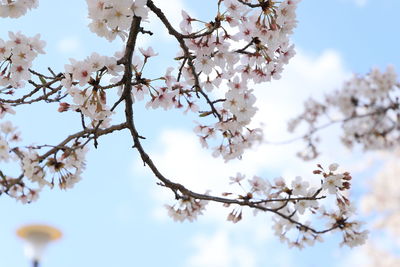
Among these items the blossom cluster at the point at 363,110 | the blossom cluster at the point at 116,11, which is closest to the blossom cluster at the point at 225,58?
the blossom cluster at the point at 116,11

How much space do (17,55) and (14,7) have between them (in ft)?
0.92

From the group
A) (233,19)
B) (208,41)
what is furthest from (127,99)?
(233,19)

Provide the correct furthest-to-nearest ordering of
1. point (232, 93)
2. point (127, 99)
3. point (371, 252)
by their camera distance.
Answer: point (371, 252) → point (232, 93) → point (127, 99)

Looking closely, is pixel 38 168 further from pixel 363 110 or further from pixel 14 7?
pixel 363 110

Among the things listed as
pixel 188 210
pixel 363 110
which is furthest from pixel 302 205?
pixel 363 110

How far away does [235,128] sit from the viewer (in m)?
2.63

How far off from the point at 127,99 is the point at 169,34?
0.37 metres

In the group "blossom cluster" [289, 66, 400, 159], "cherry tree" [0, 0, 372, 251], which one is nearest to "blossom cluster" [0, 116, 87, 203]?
"cherry tree" [0, 0, 372, 251]

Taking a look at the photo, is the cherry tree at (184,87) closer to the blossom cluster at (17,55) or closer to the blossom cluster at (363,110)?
the blossom cluster at (17,55)

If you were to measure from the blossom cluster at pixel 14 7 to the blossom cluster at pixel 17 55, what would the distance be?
0.73 feet

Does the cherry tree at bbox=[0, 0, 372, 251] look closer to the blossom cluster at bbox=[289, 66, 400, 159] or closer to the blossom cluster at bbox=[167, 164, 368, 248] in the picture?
the blossom cluster at bbox=[167, 164, 368, 248]

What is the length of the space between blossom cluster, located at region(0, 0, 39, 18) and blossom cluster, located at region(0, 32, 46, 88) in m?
0.22

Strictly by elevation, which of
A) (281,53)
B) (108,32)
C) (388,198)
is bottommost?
(108,32)

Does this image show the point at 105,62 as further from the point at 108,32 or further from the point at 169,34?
the point at 169,34
